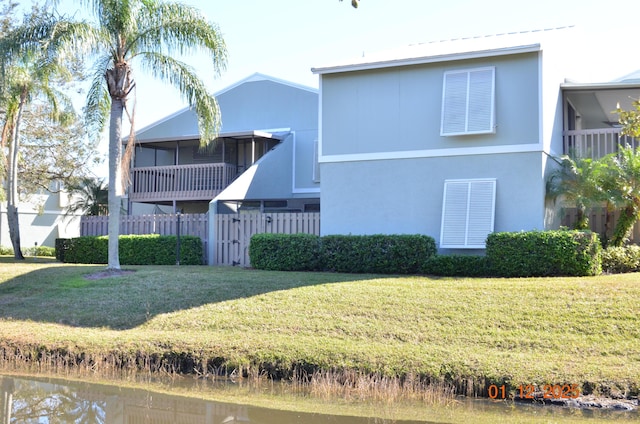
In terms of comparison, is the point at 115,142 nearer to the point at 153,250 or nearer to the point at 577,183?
the point at 153,250

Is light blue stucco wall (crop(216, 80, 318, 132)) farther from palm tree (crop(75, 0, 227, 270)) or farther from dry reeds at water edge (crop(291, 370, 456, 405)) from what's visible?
dry reeds at water edge (crop(291, 370, 456, 405))

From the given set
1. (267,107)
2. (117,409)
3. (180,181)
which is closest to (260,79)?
(267,107)

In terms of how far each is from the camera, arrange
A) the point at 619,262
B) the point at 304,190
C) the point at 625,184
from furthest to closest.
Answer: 1. the point at 304,190
2. the point at 625,184
3. the point at 619,262

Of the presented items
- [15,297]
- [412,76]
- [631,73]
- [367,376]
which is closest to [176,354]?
[367,376]

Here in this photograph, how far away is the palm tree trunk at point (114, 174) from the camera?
18.3 meters

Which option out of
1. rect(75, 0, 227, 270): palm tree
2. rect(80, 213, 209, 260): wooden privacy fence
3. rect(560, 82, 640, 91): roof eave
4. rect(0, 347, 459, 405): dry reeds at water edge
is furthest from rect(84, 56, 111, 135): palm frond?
rect(560, 82, 640, 91): roof eave

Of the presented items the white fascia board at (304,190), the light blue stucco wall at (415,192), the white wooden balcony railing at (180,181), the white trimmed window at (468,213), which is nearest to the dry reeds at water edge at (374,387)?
the white trimmed window at (468,213)

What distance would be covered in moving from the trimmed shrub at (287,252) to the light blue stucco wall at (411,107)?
9.12ft

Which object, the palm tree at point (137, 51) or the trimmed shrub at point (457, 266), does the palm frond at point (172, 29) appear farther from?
the trimmed shrub at point (457, 266)

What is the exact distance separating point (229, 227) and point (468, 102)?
7795mm

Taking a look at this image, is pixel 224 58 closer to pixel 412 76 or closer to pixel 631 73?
pixel 412 76

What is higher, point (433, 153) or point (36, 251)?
point (433, 153)

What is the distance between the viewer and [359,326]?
42.4ft
